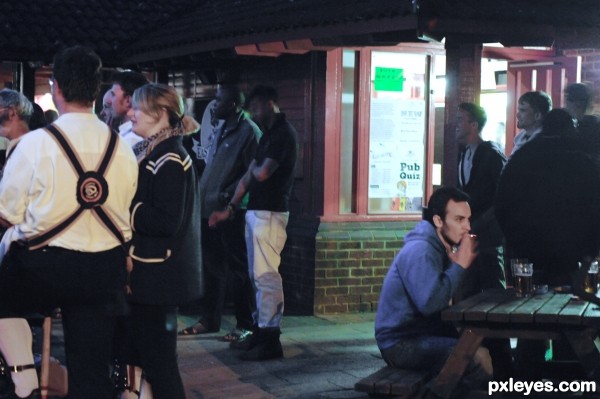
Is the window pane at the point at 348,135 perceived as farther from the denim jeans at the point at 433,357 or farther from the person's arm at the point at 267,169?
the denim jeans at the point at 433,357

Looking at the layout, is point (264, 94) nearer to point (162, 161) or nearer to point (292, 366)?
point (292, 366)

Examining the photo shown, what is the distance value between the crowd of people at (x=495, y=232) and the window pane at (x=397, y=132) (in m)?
2.14

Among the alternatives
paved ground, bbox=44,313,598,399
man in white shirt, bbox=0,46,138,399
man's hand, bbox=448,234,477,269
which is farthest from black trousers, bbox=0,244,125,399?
paved ground, bbox=44,313,598,399

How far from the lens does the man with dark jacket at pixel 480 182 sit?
25.6 feet

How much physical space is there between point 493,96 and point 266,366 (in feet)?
17.2

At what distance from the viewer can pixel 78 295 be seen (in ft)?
15.4

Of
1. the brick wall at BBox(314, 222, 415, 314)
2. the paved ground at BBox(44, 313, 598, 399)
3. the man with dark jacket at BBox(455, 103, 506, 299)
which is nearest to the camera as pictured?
the paved ground at BBox(44, 313, 598, 399)

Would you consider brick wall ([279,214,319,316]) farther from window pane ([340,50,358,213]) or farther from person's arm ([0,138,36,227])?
person's arm ([0,138,36,227])

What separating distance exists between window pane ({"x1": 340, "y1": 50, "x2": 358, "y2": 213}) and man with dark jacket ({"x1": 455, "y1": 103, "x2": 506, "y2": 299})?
86.0 inches

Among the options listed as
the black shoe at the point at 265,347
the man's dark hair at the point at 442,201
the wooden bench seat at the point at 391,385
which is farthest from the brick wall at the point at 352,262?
the wooden bench seat at the point at 391,385

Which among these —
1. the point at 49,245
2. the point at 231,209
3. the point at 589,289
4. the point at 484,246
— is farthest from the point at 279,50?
the point at 49,245

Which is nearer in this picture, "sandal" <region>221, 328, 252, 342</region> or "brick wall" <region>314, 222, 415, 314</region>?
"sandal" <region>221, 328, 252, 342</region>

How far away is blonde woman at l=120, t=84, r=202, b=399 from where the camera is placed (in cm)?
522

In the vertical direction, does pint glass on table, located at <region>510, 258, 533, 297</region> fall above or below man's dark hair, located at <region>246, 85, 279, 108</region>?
below
